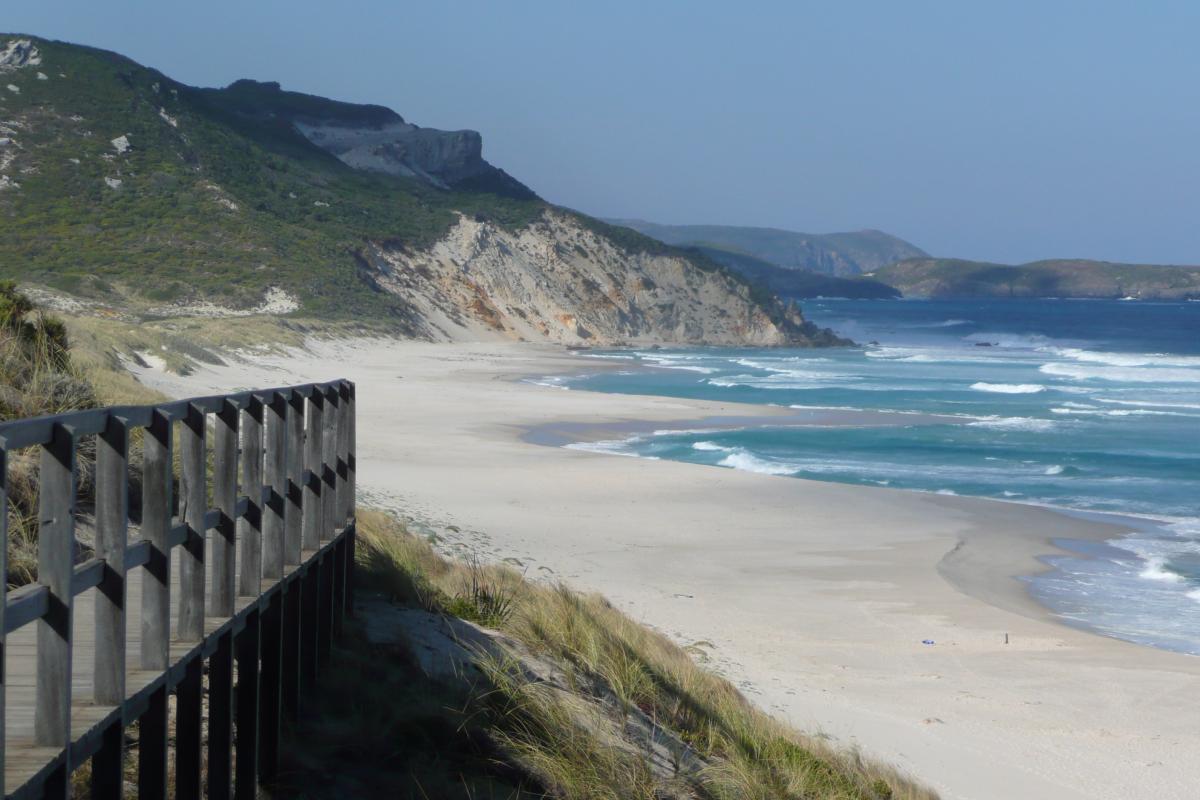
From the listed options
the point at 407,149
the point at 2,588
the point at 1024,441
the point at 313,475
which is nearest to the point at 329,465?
the point at 313,475

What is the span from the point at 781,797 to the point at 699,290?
79149mm

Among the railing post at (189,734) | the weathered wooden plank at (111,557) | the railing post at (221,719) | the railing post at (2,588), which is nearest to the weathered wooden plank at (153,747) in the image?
the railing post at (189,734)

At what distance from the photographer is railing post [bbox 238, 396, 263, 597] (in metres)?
5.10

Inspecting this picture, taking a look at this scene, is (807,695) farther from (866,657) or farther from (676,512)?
(676,512)

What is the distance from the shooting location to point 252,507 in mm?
5227

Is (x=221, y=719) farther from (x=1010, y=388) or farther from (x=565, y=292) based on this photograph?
(x=565, y=292)

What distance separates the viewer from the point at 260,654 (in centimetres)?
530

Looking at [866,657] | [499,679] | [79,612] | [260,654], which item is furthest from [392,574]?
[866,657]

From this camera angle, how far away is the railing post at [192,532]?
168 inches

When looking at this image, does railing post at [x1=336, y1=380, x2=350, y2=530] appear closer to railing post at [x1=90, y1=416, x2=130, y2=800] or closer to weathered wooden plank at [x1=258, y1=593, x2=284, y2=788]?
weathered wooden plank at [x1=258, y1=593, x2=284, y2=788]

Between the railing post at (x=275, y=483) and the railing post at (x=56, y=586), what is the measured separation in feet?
6.73

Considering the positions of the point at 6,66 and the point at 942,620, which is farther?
the point at 6,66

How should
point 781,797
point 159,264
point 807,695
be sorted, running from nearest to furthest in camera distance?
point 781,797 → point 807,695 → point 159,264

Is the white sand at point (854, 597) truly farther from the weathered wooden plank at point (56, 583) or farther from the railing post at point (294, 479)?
the weathered wooden plank at point (56, 583)
